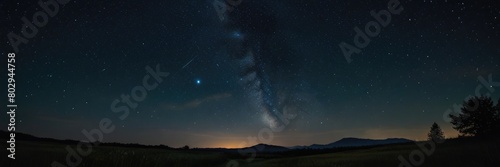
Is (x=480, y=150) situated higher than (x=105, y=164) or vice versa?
(x=105, y=164)

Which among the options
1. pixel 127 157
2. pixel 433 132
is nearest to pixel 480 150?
pixel 127 157

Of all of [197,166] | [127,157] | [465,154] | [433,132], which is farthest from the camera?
[433,132]

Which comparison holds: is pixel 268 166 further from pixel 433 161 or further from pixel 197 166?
pixel 433 161

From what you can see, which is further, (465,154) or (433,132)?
(433,132)

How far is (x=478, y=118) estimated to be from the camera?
4662 cm

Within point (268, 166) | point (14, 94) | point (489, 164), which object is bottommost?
point (489, 164)

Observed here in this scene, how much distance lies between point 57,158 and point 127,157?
4.49m

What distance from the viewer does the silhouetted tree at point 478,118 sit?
4528 cm

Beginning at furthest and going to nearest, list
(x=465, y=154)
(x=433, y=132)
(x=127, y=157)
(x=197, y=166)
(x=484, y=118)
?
(x=433, y=132), (x=484, y=118), (x=197, y=166), (x=127, y=157), (x=465, y=154)

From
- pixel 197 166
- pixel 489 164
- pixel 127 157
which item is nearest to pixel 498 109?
pixel 489 164

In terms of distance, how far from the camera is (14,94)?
14.2m

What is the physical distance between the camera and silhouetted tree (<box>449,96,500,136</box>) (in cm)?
4528

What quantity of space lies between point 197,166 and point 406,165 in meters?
14.4

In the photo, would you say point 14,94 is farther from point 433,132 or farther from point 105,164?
point 433,132
